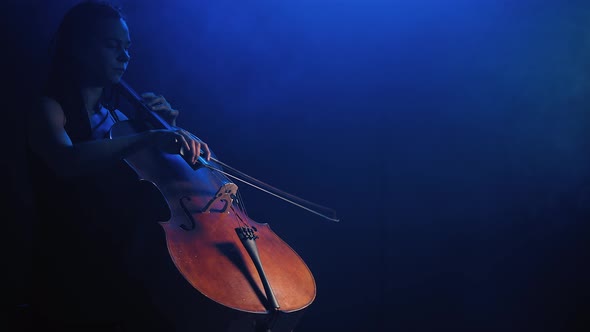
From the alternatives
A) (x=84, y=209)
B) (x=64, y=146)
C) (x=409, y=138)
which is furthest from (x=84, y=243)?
(x=409, y=138)

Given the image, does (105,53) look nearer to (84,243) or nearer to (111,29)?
(111,29)

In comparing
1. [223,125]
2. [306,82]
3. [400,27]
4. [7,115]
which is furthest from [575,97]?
[7,115]

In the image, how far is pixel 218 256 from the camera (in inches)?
39.7

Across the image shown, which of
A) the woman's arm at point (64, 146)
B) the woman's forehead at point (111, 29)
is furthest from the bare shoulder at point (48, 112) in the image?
the woman's forehead at point (111, 29)

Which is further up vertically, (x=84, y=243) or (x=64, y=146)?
(x=64, y=146)

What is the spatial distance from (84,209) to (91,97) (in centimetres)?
36

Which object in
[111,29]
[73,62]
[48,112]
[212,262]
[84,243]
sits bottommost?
[84,243]

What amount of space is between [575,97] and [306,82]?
1184 mm

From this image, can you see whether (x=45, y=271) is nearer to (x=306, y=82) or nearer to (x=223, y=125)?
(x=223, y=125)

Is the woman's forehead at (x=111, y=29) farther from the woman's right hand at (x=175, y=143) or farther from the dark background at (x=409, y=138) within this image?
the dark background at (x=409, y=138)

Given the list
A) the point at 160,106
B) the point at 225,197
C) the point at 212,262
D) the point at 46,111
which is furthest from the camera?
the point at 160,106

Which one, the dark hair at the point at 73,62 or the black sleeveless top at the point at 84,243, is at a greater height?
the dark hair at the point at 73,62

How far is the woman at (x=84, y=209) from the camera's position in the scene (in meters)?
1.09

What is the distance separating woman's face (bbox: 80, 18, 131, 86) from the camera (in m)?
1.25
